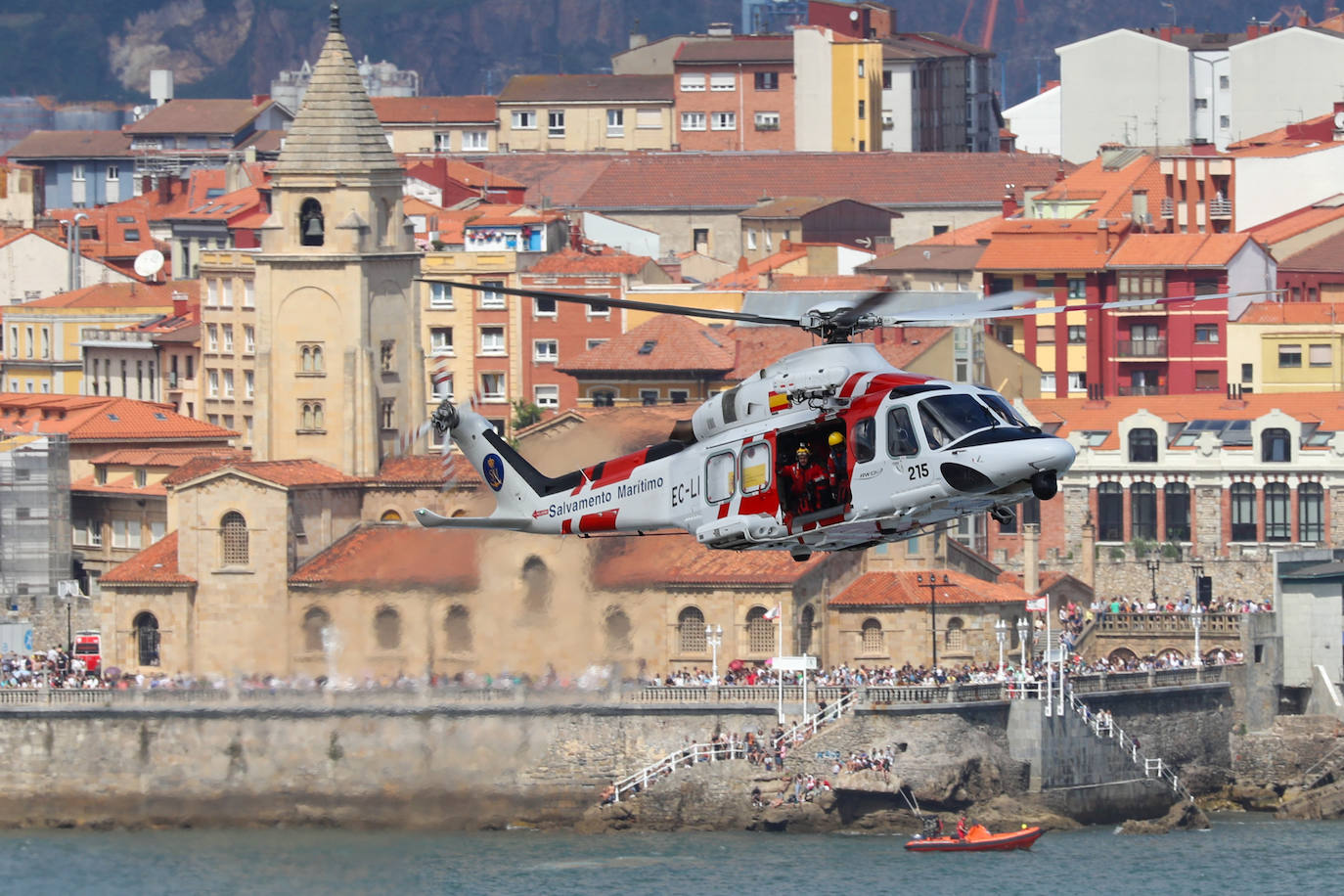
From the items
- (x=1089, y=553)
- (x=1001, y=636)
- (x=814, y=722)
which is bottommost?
(x=814, y=722)

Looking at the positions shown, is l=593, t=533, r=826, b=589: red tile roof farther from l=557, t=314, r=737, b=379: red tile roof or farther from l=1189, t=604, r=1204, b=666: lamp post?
l=557, t=314, r=737, b=379: red tile roof

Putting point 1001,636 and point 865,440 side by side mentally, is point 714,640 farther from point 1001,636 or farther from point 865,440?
point 865,440

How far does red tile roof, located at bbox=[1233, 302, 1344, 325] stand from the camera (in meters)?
133

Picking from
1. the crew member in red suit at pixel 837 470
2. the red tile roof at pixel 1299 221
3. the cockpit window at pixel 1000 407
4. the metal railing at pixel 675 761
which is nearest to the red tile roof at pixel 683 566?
the metal railing at pixel 675 761

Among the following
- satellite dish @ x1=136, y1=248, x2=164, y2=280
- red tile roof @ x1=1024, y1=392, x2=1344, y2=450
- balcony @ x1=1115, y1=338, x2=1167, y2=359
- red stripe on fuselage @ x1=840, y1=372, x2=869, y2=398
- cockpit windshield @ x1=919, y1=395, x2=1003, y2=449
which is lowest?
cockpit windshield @ x1=919, y1=395, x2=1003, y2=449

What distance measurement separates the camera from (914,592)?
4028 inches

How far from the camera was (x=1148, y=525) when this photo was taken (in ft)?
388

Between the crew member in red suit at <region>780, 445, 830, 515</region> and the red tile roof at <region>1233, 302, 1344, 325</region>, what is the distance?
86.2 metres

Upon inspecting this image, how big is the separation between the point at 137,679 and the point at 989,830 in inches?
849

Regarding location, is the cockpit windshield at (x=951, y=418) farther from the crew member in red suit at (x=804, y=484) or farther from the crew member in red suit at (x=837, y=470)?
the crew member in red suit at (x=804, y=484)

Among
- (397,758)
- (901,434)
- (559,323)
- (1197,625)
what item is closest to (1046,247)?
(559,323)

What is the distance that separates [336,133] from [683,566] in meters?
17.1

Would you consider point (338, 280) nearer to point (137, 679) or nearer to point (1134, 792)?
point (137, 679)

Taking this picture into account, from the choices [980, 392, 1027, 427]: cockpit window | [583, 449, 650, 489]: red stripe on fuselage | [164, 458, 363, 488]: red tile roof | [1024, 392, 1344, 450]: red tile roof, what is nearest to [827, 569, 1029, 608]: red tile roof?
[164, 458, 363, 488]: red tile roof
